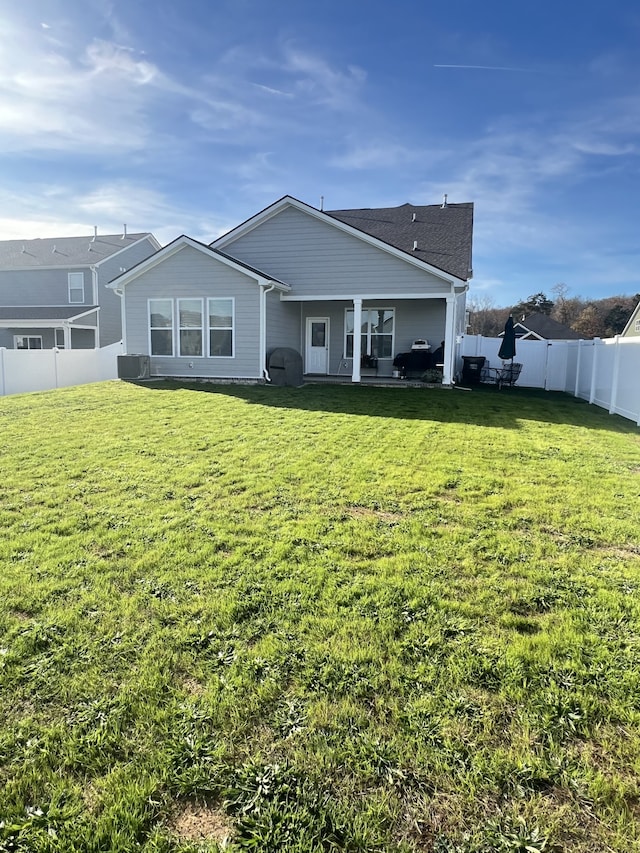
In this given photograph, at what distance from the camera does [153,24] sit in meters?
9.27

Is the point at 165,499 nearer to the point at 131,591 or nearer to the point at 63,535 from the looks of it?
the point at 63,535

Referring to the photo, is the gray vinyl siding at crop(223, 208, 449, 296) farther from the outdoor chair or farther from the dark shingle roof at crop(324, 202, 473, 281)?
the outdoor chair

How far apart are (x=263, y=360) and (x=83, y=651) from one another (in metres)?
12.7

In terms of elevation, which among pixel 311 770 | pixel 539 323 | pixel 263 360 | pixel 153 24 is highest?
pixel 153 24

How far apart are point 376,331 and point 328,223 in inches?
155

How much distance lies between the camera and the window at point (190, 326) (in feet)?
50.1

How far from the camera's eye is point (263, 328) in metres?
14.8

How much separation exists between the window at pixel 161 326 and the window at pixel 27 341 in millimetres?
13857

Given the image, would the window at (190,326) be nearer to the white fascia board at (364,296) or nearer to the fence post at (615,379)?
the white fascia board at (364,296)

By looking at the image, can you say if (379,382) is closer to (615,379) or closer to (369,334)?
(369,334)

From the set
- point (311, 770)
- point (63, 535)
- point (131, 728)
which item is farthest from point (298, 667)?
point (63, 535)

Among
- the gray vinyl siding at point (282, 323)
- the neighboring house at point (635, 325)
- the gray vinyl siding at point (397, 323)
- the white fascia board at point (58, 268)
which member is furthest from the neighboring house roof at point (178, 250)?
the neighboring house at point (635, 325)

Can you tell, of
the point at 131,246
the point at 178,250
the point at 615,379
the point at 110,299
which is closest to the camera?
the point at 615,379

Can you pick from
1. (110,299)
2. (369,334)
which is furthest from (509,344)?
(110,299)
